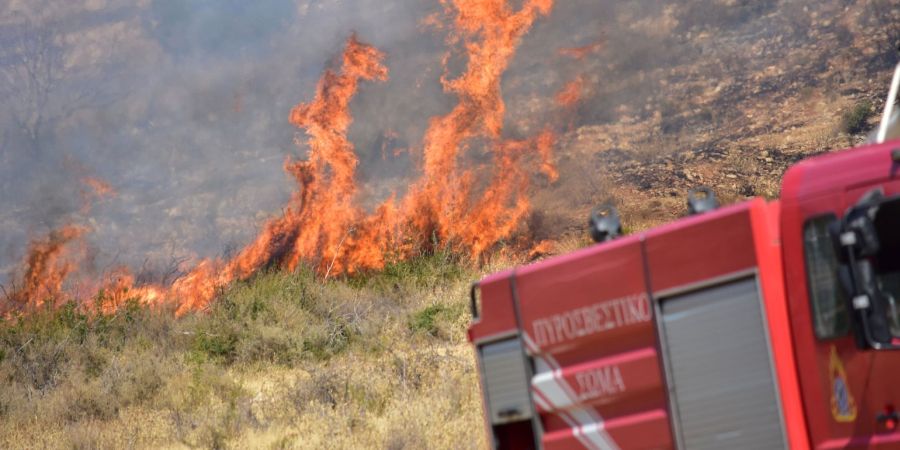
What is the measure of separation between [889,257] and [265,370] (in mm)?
11337

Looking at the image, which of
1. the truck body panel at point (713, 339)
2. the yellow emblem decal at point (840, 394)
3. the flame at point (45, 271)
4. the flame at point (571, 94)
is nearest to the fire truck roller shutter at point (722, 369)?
the truck body panel at point (713, 339)

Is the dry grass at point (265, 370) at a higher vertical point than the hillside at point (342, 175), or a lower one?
lower

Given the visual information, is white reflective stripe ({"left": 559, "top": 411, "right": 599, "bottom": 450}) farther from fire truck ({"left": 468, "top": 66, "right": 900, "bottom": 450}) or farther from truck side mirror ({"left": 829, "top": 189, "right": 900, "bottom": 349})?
truck side mirror ({"left": 829, "top": 189, "right": 900, "bottom": 349})

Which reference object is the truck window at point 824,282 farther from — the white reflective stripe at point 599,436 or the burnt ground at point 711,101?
the burnt ground at point 711,101

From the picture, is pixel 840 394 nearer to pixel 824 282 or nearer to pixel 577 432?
pixel 824 282

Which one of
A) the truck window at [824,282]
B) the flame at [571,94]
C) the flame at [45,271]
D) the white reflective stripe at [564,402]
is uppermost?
the flame at [571,94]

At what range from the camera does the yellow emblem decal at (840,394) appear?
5.15 metres

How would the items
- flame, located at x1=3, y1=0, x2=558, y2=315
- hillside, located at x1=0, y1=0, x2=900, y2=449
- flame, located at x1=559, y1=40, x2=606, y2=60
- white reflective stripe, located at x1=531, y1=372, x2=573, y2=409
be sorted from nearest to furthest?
1. white reflective stripe, located at x1=531, y1=372, x2=573, y2=409
2. hillside, located at x1=0, y1=0, x2=900, y2=449
3. flame, located at x1=3, y1=0, x2=558, y2=315
4. flame, located at x1=559, y1=40, x2=606, y2=60

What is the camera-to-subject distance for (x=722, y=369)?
5.51 metres

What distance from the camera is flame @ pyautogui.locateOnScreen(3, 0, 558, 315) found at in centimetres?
1864

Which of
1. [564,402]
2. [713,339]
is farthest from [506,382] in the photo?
[713,339]

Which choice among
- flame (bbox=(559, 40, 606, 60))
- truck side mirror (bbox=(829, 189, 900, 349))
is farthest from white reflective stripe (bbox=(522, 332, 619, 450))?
flame (bbox=(559, 40, 606, 60))

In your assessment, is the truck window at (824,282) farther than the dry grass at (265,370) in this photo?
No

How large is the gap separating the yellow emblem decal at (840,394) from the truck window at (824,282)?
0.12 meters
